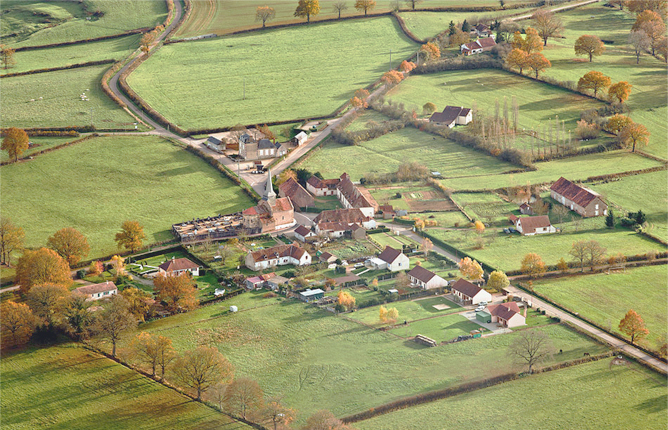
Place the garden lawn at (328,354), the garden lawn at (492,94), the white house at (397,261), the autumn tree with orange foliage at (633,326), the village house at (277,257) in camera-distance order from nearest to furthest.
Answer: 1. the garden lawn at (328,354)
2. the autumn tree with orange foliage at (633,326)
3. the white house at (397,261)
4. the village house at (277,257)
5. the garden lawn at (492,94)

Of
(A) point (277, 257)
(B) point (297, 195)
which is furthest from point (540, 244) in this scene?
(B) point (297, 195)

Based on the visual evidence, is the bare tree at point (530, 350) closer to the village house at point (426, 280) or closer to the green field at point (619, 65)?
the village house at point (426, 280)

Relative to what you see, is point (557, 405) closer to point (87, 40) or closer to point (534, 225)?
point (534, 225)

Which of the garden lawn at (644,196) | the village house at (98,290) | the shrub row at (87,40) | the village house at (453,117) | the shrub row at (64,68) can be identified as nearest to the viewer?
the village house at (98,290)

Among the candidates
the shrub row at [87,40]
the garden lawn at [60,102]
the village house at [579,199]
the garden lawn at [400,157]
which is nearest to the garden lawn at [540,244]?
the village house at [579,199]

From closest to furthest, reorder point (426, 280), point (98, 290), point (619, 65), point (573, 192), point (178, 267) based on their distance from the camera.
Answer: point (98, 290)
point (426, 280)
point (178, 267)
point (573, 192)
point (619, 65)

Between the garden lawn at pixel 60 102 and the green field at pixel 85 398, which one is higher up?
the garden lawn at pixel 60 102
